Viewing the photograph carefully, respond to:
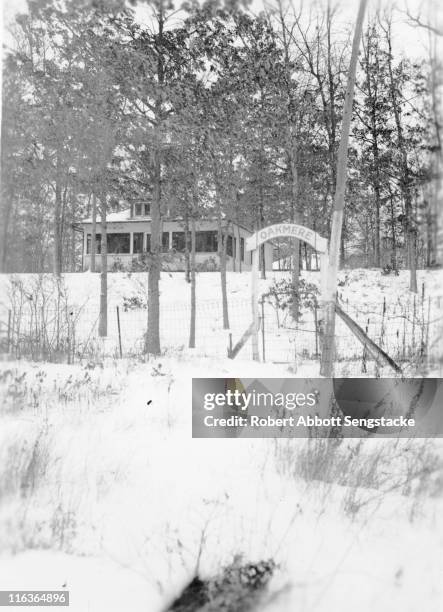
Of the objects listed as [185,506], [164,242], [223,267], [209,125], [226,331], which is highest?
[209,125]

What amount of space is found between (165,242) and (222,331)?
45 centimetres

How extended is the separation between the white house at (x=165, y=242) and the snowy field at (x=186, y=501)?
1.20 feet

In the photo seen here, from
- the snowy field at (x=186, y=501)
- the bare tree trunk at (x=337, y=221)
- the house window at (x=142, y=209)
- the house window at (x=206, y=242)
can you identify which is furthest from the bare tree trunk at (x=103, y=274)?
the bare tree trunk at (x=337, y=221)

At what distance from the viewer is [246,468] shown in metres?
1.38

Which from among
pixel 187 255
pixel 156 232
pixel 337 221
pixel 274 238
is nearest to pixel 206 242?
pixel 187 255

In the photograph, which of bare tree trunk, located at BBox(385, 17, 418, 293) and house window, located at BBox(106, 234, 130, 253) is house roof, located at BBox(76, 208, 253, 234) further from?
bare tree trunk, located at BBox(385, 17, 418, 293)

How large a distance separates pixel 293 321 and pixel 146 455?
70cm

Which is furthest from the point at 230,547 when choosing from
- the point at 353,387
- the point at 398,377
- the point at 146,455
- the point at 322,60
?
the point at 322,60

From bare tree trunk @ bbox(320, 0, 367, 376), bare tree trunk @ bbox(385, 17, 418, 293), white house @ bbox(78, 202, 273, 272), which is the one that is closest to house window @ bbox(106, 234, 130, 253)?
white house @ bbox(78, 202, 273, 272)

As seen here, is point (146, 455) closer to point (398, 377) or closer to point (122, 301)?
point (122, 301)

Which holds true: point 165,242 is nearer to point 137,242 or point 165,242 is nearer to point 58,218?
point 137,242

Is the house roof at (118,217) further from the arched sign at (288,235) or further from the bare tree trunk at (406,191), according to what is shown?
the bare tree trunk at (406,191)

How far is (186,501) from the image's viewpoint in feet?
4.28

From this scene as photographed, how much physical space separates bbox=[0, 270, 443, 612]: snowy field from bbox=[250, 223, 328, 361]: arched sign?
0.17 metres
